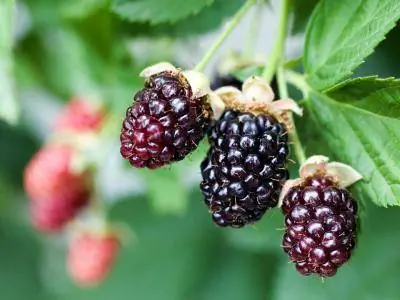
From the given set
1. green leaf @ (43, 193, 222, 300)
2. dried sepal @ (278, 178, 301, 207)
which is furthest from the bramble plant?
green leaf @ (43, 193, 222, 300)


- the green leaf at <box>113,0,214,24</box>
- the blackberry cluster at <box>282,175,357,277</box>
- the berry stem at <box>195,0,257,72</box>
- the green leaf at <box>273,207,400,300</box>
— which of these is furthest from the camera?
the green leaf at <box>273,207,400,300</box>

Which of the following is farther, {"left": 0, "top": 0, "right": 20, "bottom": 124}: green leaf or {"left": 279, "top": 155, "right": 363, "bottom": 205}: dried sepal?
{"left": 0, "top": 0, "right": 20, "bottom": 124}: green leaf

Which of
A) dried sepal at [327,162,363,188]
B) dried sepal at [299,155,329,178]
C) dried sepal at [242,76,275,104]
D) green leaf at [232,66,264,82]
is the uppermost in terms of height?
green leaf at [232,66,264,82]

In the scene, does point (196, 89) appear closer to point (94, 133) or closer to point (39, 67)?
point (94, 133)

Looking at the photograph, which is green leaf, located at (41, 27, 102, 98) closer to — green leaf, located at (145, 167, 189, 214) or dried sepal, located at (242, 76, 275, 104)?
green leaf, located at (145, 167, 189, 214)

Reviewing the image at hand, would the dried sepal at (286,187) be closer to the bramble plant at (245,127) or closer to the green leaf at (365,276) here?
the bramble plant at (245,127)

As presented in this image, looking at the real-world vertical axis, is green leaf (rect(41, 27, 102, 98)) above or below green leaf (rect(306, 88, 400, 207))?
above

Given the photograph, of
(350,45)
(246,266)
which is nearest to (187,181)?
(246,266)
